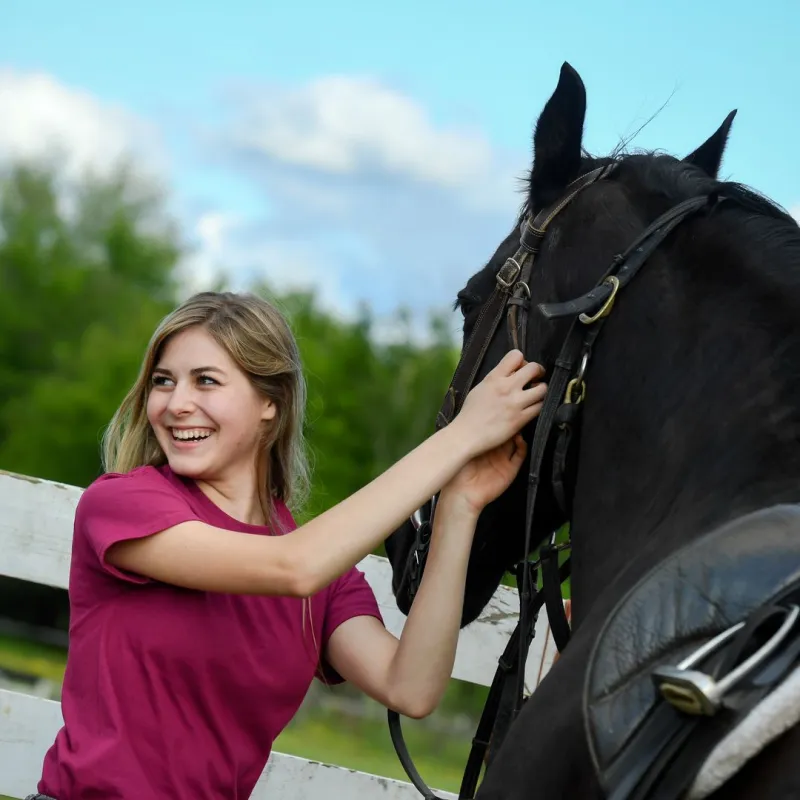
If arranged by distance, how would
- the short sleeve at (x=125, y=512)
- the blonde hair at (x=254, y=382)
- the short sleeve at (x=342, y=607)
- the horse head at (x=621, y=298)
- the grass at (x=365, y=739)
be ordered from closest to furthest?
the horse head at (x=621, y=298)
the short sleeve at (x=125, y=512)
the blonde hair at (x=254, y=382)
the short sleeve at (x=342, y=607)
the grass at (x=365, y=739)

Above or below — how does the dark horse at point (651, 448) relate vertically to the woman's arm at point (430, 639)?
above

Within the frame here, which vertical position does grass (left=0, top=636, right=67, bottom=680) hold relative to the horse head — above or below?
below

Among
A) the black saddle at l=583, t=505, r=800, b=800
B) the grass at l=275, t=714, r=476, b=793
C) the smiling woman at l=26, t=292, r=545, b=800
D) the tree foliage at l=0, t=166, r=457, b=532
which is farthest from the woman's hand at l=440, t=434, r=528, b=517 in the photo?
the tree foliage at l=0, t=166, r=457, b=532

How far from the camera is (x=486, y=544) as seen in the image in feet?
9.27

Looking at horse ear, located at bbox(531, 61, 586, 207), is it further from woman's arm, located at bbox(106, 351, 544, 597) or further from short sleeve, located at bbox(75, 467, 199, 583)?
short sleeve, located at bbox(75, 467, 199, 583)

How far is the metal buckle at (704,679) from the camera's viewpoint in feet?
5.29

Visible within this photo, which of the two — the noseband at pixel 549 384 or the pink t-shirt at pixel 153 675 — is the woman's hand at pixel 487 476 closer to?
the noseband at pixel 549 384

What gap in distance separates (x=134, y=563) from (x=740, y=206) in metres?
1.48

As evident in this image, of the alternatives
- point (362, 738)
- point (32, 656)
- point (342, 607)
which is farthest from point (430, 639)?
point (32, 656)

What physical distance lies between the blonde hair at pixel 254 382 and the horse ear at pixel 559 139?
766 mm

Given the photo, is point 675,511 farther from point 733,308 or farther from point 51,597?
point 51,597

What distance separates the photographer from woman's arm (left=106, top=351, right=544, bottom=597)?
2408mm

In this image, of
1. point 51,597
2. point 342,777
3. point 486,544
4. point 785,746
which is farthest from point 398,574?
point 51,597

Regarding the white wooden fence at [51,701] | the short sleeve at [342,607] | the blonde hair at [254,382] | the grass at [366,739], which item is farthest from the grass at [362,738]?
the blonde hair at [254,382]
